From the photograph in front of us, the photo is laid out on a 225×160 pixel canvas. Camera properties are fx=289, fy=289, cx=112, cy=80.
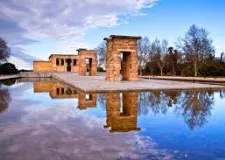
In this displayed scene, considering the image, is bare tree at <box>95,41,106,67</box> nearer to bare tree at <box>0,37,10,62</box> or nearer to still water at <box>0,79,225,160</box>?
bare tree at <box>0,37,10,62</box>

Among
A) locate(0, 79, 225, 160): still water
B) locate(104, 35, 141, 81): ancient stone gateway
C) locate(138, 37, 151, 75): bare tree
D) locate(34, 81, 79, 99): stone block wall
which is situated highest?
locate(138, 37, 151, 75): bare tree

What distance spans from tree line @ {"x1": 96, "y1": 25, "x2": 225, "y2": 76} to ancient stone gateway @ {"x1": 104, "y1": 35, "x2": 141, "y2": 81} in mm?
17351

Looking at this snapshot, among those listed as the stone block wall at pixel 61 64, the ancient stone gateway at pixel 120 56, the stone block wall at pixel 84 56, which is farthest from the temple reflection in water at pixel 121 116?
the stone block wall at pixel 61 64

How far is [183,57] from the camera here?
54312 millimetres

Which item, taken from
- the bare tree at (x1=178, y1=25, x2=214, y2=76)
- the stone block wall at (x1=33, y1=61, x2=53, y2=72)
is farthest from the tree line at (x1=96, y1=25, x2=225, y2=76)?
the stone block wall at (x1=33, y1=61, x2=53, y2=72)

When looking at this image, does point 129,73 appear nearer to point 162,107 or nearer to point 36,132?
point 162,107

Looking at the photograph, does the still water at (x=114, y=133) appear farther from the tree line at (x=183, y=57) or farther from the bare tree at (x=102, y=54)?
the bare tree at (x=102, y=54)

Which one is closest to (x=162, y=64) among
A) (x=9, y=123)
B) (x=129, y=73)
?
(x=129, y=73)

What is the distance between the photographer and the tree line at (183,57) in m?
41.8

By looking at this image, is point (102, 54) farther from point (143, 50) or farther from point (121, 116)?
point (121, 116)

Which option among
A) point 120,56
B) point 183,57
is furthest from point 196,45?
point 120,56

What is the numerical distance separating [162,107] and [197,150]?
5.50 m

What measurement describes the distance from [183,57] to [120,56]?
32633 millimetres

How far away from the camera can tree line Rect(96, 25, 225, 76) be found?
41769 mm
